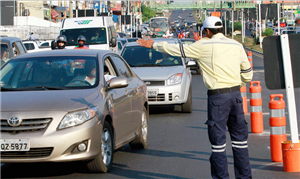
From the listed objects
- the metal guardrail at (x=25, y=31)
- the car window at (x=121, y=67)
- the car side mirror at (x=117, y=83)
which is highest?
the metal guardrail at (x=25, y=31)

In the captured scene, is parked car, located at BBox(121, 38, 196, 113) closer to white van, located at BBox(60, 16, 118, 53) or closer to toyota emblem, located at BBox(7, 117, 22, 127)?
toyota emblem, located at BBox(7, 117, 22, 127)

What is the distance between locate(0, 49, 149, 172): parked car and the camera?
205 inches

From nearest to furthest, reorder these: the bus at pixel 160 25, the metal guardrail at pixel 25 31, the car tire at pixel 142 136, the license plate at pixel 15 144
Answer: the license plate at pixel 15 144
the car tire at pixel 142 136
the metal guardrail at pixel 25 31
the bus at pixel 160 25

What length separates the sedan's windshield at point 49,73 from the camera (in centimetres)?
616

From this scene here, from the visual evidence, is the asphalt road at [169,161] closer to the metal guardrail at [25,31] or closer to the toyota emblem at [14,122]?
the toyota emblem at [14,122]

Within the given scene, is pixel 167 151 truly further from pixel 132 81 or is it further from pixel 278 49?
pixel 278 49

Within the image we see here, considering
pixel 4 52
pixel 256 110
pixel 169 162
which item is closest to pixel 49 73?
pixel 169 162

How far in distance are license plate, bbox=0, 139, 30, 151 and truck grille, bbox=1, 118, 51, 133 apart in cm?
12

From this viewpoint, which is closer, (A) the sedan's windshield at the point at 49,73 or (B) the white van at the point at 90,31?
(A) the sedan's windshield at the point at 49,73

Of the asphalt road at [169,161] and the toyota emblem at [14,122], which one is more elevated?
the toyota emblem at [14,122]

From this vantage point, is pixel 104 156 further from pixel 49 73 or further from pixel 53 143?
pixel 49 73

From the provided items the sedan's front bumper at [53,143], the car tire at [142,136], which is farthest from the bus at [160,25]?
the sedan's front bumper at [53,143]

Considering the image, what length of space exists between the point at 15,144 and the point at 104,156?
1189 mm

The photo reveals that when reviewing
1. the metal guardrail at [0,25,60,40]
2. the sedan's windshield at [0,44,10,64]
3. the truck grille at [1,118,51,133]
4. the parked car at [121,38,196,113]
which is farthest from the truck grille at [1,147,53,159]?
the metal guardrail at [0,25,60,40]
